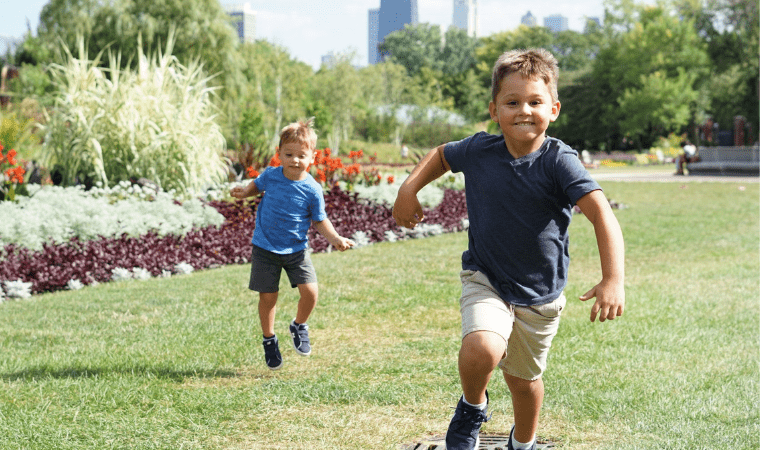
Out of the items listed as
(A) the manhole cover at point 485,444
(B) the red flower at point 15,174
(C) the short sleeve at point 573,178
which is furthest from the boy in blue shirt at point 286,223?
(B) the red flower at point 15,174

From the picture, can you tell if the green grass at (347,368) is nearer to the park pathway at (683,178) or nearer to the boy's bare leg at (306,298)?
the boy's bare leg at (306,298)

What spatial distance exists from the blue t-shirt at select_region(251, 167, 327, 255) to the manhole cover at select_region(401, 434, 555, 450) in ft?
4.96

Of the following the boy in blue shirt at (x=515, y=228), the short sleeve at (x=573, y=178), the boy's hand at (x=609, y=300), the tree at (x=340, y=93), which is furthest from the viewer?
the tree at (x=340, y=93)

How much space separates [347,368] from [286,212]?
102 centimetres

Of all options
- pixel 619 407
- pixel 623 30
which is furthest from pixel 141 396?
pixel 623 30

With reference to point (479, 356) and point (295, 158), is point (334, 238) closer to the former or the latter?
point (295, 158)

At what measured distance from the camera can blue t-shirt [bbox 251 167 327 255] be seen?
430 centimetres

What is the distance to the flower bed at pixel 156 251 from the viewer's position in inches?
279

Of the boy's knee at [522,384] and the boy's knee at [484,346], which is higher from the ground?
the boy's knee at [484,346]

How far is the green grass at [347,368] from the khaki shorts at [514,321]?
2.10 ft

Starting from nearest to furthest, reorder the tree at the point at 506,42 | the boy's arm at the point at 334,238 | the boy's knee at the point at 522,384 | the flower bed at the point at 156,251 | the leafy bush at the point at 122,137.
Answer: the boy's knee at the point at 522,384
the boy's arm at the point at 334,238
the flower bed at the point at 156,251
the leafy bush at the point at 122,137
the tree at the point at 506,42

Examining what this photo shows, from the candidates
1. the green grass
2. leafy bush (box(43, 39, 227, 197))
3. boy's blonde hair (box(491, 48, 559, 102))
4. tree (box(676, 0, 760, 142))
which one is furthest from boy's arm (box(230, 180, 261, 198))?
tree (box(676, 0, 760, 142))

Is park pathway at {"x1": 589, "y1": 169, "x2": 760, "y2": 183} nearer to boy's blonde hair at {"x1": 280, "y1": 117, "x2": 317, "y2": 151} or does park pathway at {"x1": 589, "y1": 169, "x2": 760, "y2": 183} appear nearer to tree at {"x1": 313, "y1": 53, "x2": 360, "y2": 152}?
boy's blonde hair at {"x1": 280, "y1": 117, "x2": 317, "y2": 151}

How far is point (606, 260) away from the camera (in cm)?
245
